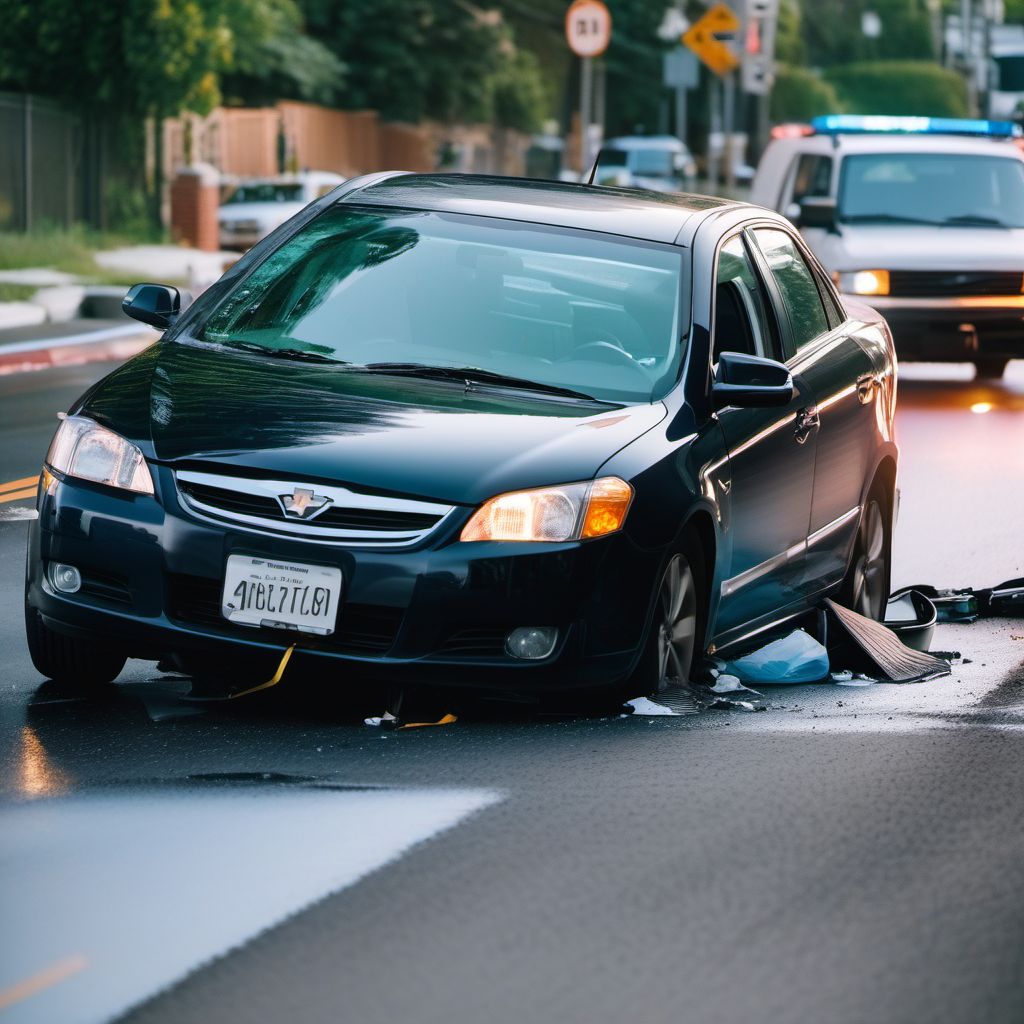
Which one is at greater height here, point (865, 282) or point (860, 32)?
point (860, 32)

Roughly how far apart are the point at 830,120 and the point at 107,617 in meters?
14.5

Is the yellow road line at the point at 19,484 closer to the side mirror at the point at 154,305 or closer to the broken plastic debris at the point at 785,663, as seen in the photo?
the side mirror at the point at 154,305

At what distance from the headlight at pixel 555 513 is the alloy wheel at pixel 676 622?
14.1 inches

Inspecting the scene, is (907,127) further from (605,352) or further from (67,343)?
(605,352)

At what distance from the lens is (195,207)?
37.2m

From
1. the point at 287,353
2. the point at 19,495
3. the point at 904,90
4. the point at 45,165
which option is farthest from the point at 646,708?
the point at 904,90

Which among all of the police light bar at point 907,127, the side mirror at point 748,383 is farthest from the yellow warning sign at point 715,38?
the side mirror at point 748,383

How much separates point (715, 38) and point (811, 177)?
63.3ft

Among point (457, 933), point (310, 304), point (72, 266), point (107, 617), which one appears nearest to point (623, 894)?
point (457, 933)

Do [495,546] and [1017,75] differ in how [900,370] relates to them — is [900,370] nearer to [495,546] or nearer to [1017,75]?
[495,546]

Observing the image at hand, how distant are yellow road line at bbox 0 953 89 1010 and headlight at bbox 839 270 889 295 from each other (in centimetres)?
1472

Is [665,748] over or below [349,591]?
below

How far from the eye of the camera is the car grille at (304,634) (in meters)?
6.36

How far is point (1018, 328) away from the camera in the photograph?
61.8ft
